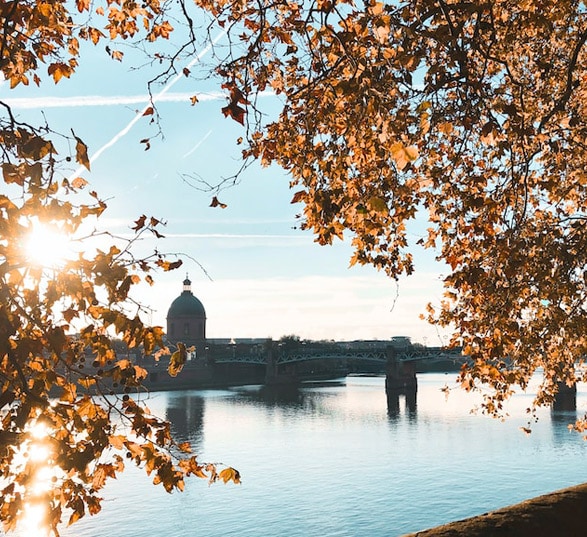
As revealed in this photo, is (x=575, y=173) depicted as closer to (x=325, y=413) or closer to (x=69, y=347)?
(x=69, y=347)

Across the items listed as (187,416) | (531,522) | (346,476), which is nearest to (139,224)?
(531,522)

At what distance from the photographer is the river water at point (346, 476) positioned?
76.8 feet

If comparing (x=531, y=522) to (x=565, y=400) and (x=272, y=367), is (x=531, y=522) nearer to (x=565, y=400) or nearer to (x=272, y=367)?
(x=565, y=400)

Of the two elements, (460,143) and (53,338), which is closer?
(53,338)

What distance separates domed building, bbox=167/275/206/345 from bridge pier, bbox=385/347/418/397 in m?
40.6

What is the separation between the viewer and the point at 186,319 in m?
119

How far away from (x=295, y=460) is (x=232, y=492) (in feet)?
22.1

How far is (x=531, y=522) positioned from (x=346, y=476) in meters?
25.6

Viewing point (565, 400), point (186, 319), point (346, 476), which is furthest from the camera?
point (186, 319)

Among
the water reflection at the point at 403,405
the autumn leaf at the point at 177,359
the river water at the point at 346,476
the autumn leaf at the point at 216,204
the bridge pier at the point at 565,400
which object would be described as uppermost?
the autumn leaf at the point at 216,204

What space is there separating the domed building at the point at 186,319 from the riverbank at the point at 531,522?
368ft

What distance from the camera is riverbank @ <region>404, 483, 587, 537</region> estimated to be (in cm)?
559

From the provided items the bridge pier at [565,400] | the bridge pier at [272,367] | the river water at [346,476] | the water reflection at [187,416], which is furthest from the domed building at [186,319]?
the bridge pier at [565,400]

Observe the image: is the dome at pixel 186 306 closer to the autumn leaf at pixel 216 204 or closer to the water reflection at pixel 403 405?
the water reflection at pixel 403 405
